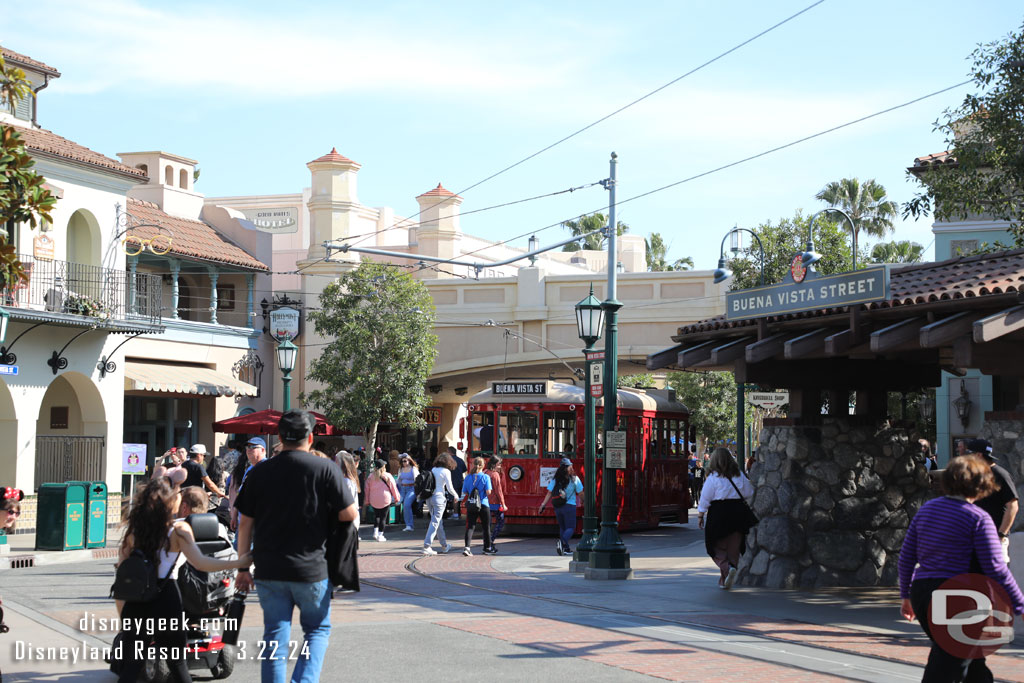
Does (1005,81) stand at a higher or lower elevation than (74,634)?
higher

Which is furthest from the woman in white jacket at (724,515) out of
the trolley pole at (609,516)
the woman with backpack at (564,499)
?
the woman with backpack at (564,499)

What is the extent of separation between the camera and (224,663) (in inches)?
336

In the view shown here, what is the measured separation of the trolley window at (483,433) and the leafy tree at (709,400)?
2237 centimetres

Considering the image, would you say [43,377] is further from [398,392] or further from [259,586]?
[259,586]

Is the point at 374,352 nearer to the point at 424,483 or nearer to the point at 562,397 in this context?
the point at 424,483

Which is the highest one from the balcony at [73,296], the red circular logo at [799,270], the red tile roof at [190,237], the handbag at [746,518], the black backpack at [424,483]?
the red tile roof at [190,237]

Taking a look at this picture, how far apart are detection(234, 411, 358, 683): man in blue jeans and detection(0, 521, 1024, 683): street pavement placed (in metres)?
2.32

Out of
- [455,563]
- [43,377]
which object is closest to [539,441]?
[455,563]

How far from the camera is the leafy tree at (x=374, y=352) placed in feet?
105

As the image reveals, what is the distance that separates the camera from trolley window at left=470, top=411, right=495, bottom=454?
2314cm

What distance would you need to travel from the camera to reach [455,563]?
59.0 feet

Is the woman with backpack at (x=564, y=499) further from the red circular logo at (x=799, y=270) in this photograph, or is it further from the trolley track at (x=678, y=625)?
the red circular logo at (x=799, y=270)

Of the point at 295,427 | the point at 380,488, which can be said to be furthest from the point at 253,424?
the point at 295,427

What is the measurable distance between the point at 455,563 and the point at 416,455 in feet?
62.5
